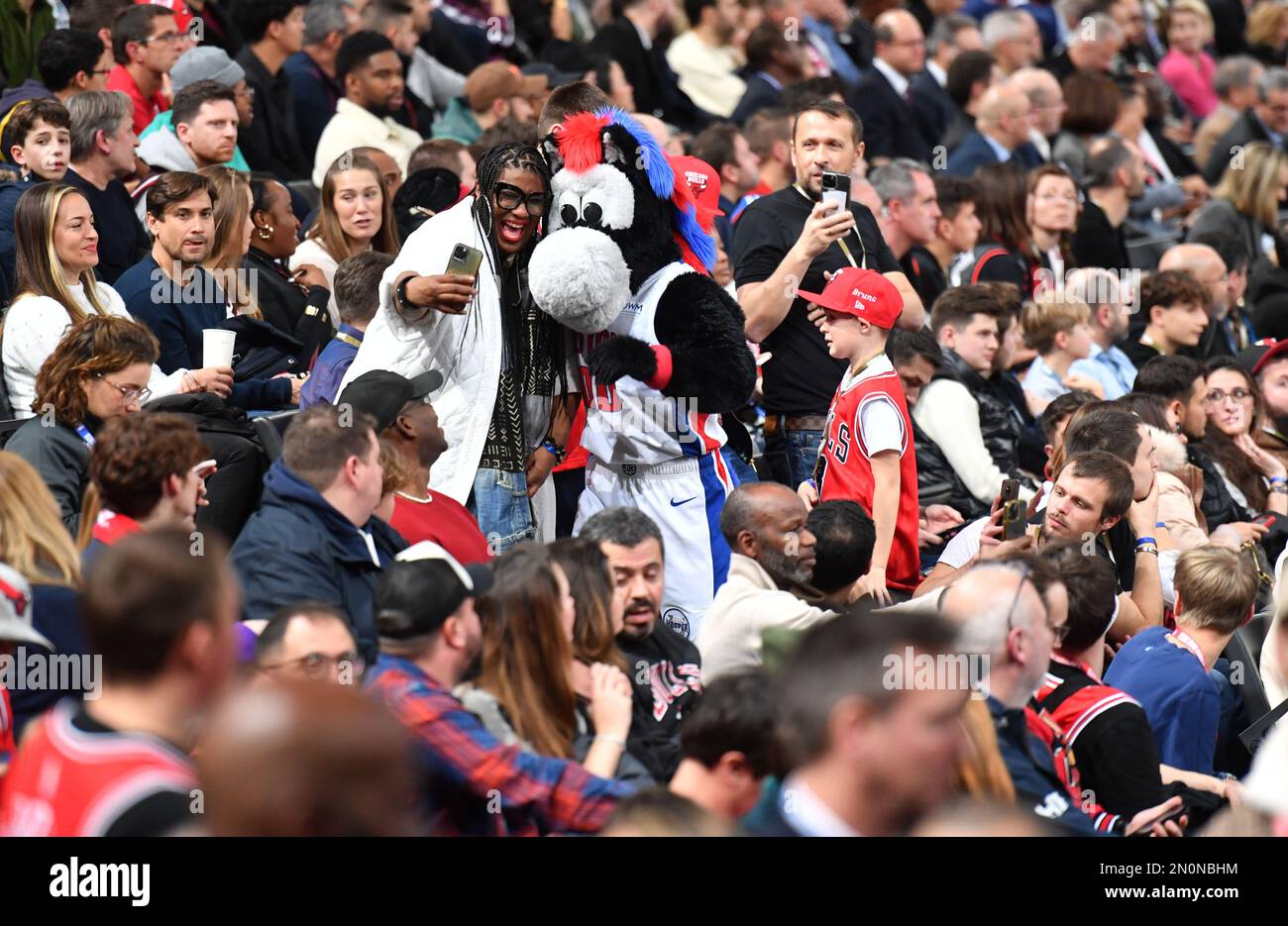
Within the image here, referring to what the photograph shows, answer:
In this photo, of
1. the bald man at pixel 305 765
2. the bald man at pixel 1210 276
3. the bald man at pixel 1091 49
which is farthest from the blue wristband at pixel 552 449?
the bald man at pixel 1091 49

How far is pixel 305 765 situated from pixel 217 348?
12.6 ft

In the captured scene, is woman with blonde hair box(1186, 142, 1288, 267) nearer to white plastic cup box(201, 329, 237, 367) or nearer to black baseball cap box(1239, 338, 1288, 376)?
black baseball cap box(1239, 338, 1288, 376)

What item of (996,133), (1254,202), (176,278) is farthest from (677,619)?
(1254,202)

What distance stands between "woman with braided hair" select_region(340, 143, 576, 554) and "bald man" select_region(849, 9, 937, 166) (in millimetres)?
5870

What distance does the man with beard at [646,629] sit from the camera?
15.8 ft

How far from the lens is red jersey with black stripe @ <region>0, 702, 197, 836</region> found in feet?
9.77

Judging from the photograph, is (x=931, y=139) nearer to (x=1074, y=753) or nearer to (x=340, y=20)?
(x=340, y=20)

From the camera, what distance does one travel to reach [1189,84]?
15211 millimetres

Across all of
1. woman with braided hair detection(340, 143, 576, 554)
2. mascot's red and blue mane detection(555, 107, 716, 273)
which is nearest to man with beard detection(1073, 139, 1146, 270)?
mascot's red and blue mane detection(555, 107, 716, 273)

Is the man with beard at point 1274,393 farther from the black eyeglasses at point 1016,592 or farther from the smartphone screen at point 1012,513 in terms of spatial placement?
the black eyeglasses at point 1016,592

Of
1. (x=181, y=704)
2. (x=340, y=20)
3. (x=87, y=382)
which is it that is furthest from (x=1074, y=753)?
(x=340, y=20)

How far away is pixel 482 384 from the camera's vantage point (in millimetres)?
5637

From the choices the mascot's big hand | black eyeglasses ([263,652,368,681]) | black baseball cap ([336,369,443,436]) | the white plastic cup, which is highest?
the mascot's big hand
